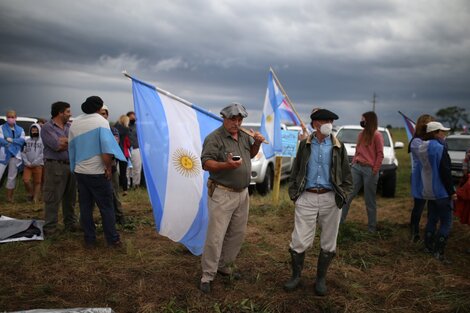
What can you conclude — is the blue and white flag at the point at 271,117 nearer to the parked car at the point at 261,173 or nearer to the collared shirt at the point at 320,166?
the parked car at the point at 261,173

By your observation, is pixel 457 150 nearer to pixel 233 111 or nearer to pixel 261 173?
pixel 261 173

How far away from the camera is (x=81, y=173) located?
4.75m

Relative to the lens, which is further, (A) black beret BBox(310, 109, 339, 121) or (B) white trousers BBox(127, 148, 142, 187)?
(B) white trousers BBox(127, 148, 142, 187)

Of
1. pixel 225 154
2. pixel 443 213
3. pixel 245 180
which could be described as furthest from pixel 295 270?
pixel 443 213

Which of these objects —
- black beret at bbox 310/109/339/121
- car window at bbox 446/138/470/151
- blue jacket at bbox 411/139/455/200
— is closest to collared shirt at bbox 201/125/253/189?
black beret at bbox 310/109/339/121

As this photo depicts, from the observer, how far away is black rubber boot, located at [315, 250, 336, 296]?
384cm

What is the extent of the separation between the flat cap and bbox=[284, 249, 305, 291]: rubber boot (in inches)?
58.9

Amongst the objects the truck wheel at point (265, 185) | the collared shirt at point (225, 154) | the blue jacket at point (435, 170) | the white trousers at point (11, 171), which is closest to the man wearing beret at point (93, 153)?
the collared shirt at point (225, 154)

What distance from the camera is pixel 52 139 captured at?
5371 millimetres

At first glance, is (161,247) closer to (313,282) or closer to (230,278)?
(230,278)

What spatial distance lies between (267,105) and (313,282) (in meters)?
4.12

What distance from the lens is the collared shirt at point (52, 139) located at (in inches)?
212

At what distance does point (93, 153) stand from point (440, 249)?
4.72 m

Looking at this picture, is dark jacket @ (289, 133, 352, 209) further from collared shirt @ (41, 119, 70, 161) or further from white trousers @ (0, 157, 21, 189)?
white trousers @ (0, 157, 21, 189)
